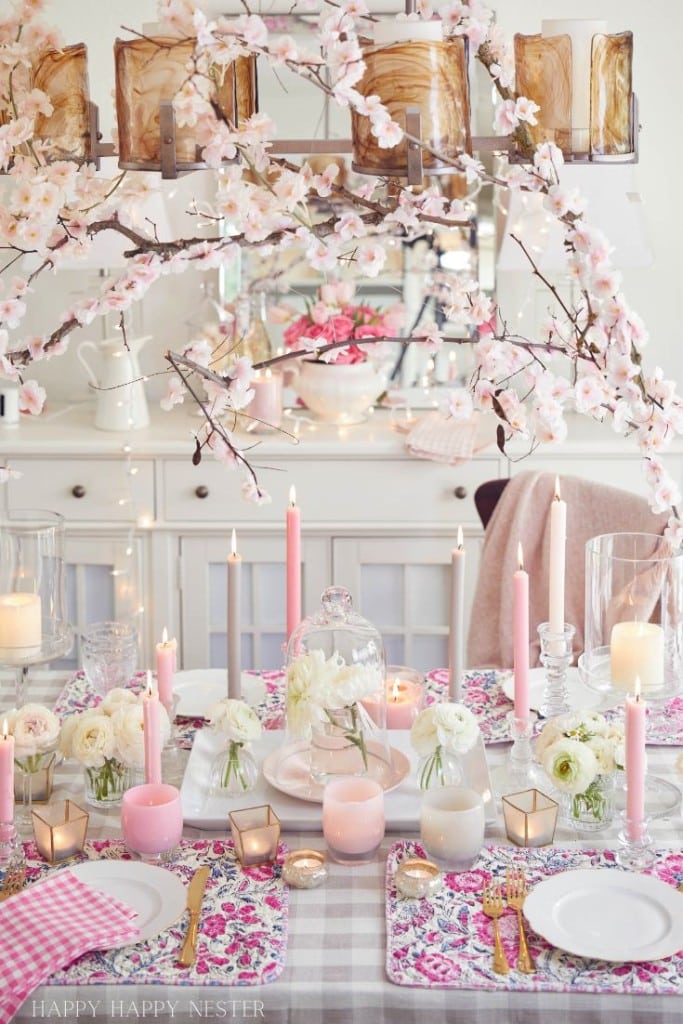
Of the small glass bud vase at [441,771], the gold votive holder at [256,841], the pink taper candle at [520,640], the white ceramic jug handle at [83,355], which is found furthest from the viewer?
the white ceramic jug handle at [83,355]

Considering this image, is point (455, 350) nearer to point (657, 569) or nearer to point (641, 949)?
point (657, 569)

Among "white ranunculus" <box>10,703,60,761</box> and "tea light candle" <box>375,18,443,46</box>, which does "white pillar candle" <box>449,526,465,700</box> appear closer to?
"white ranunculus" <box>10,703,60,761</box>

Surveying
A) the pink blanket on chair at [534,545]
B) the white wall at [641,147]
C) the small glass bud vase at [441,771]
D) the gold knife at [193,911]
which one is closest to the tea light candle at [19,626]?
the gold knife at [193,911]

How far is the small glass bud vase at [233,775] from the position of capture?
1705mm

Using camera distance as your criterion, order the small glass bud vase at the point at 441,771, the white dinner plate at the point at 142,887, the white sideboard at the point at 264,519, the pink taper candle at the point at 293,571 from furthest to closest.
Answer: the white sideboard at the point at 264,519
the pink taper candle at the point at 293,571
the small glass bud vase at the point at 441,771
the white dinner plate at the point at 142,887

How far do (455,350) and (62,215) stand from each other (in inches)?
87.9

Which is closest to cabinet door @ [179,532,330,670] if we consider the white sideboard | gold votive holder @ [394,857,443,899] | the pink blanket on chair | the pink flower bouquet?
the white sideboard

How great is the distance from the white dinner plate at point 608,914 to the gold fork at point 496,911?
3 centimetres

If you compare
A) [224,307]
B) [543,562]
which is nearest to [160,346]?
[224,307]

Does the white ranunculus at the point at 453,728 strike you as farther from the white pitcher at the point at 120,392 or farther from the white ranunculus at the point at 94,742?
the white pitcher at the point at 120,392

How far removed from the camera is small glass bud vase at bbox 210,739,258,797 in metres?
1.71

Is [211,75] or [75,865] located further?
[75,865]

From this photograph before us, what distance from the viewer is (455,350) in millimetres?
3660

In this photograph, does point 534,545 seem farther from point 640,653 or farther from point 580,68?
point 580,68
